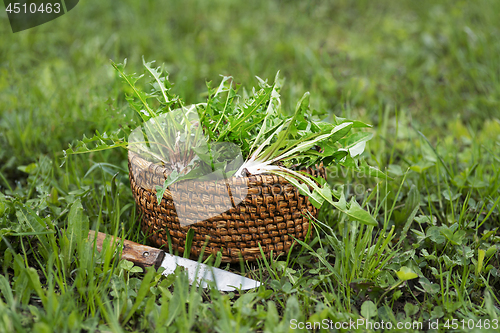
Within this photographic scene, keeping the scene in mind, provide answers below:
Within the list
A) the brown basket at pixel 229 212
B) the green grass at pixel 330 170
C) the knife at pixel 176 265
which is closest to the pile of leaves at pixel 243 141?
the brown basket at pixel 229 212

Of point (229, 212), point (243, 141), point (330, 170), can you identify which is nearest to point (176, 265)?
point (229, 212)

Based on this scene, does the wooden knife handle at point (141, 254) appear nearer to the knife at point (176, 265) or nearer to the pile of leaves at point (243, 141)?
the knife at point (176, 265)

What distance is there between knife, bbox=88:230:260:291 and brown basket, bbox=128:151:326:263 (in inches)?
2.6

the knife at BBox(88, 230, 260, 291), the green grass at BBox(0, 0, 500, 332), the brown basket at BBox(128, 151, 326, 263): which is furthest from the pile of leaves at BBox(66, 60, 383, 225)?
the knife at BBox(88, 230, 260, 291)

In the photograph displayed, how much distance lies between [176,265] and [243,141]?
21.8 inches

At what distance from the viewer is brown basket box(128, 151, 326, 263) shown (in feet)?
4.74

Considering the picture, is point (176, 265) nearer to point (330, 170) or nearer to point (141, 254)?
point (141, 254)

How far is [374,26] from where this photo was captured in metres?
4.12

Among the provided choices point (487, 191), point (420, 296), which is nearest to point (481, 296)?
point (420, 296)

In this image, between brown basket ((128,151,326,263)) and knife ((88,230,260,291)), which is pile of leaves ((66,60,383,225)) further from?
knife ((88,230,260,291))

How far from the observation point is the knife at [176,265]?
150 centimetres

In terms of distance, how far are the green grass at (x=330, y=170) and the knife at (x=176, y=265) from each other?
0.05 m

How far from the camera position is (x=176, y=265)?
1.48 meters

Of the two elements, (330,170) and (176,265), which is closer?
(176,265)
